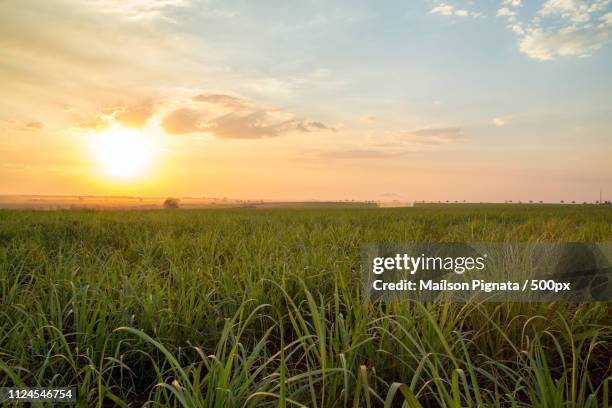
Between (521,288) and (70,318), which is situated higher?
(521,288)

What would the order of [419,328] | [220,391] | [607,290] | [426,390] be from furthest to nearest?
1. [607,290]
2. [419,328]
3. [426,390]
4. [220,391]

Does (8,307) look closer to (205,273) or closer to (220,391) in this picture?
(205,273)

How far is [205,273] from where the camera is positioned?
140 inches

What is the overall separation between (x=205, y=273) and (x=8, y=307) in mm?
1481

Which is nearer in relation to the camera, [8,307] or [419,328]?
[419,328]

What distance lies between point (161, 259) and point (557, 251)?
15.3 feet

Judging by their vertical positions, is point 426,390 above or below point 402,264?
below

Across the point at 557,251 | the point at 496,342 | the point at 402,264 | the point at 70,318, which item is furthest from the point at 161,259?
the point at 557,251

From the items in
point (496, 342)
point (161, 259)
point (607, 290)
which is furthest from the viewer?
point (161, 259)

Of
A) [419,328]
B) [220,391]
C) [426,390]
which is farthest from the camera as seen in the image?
[419,328]

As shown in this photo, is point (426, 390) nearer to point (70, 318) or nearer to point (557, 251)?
point (70, 318)

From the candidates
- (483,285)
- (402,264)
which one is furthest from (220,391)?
(402,264)

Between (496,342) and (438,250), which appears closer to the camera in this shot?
(496,342)

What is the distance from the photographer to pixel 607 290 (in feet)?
10.4
